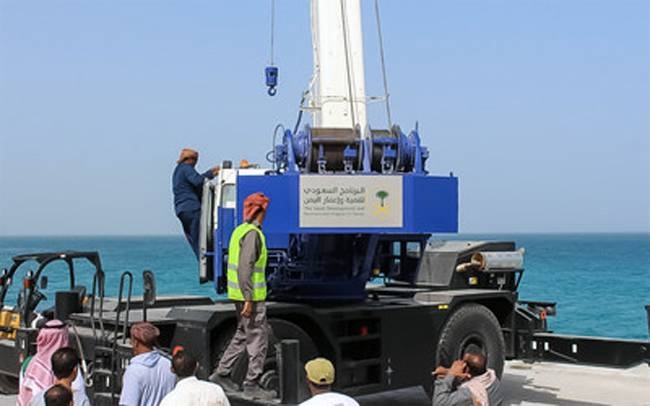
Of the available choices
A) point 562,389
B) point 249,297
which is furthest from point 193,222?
point 562,389

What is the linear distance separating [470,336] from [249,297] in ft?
13.6

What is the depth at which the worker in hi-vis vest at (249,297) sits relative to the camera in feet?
27.6

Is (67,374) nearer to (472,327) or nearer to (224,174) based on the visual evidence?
(224,174)

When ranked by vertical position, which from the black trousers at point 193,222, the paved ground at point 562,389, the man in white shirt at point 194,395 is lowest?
the paved ground at point 562,389

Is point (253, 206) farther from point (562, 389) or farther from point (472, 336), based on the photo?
point (562, 389)

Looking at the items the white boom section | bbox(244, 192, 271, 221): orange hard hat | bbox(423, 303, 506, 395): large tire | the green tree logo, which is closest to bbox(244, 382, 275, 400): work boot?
bbox(244, 192, 271, 221): orange hard hat

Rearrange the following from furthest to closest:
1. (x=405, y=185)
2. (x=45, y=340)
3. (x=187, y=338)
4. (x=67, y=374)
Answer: (x=405, y=185)
(x=187, y=338)
(x=45, y=340)
(x=67, y=374)

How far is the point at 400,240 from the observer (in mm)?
10867

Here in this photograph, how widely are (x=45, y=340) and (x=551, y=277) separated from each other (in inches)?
3110

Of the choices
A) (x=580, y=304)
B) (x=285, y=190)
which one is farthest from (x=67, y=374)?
(x=580, y=304)

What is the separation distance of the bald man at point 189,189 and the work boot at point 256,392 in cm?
227

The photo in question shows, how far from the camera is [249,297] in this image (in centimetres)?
841

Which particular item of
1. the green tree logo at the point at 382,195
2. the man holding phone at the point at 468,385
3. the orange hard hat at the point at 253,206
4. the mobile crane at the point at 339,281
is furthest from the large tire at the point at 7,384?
the man holding phone at the point at 468,385

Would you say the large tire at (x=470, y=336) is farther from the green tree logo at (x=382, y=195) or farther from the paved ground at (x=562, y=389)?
the green tree logo at (x=382, y=195)
